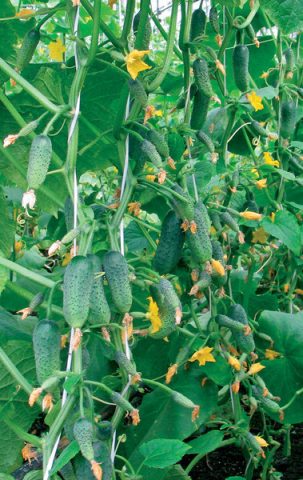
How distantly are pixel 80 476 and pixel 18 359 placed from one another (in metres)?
0.46

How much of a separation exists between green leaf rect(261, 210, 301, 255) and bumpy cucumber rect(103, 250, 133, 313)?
0.51 metres

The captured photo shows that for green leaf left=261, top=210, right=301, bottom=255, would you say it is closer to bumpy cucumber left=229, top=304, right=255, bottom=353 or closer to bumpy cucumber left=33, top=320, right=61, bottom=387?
bumpy cucumber left=229, top=304, right=255, bottom=353

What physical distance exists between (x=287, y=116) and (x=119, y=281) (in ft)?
2.51

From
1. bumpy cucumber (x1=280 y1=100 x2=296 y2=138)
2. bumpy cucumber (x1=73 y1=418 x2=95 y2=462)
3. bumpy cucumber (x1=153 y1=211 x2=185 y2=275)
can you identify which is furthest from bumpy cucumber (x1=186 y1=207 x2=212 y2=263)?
bumpy cucumber (x1=280 y1=100 x2=296 y2=138)

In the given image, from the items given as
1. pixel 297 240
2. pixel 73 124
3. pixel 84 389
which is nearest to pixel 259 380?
pixel 297 240

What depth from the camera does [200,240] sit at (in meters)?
1.15

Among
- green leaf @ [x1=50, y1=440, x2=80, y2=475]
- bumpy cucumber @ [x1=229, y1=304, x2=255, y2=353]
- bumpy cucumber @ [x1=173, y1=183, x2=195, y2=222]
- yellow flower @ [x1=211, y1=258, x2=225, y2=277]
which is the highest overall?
bumpy cucumber @ [x1=173, y1=183, x2=195, y2=222]

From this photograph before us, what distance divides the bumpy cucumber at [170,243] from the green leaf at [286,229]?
0.90 ft

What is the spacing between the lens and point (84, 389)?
2.98ft

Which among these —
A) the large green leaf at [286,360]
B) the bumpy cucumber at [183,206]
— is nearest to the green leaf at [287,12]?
the bumpy cucumber at [183,206]

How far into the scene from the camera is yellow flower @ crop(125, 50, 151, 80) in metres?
1.02

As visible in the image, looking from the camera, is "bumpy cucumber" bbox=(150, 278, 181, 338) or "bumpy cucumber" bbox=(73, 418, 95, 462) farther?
"bumpy cucumber" bbox=(150, 278, 181, 338)

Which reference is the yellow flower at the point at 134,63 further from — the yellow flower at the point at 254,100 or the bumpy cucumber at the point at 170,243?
the yellow flower at the point at 254,100

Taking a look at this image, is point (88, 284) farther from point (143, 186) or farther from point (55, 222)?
point (55, 222)
